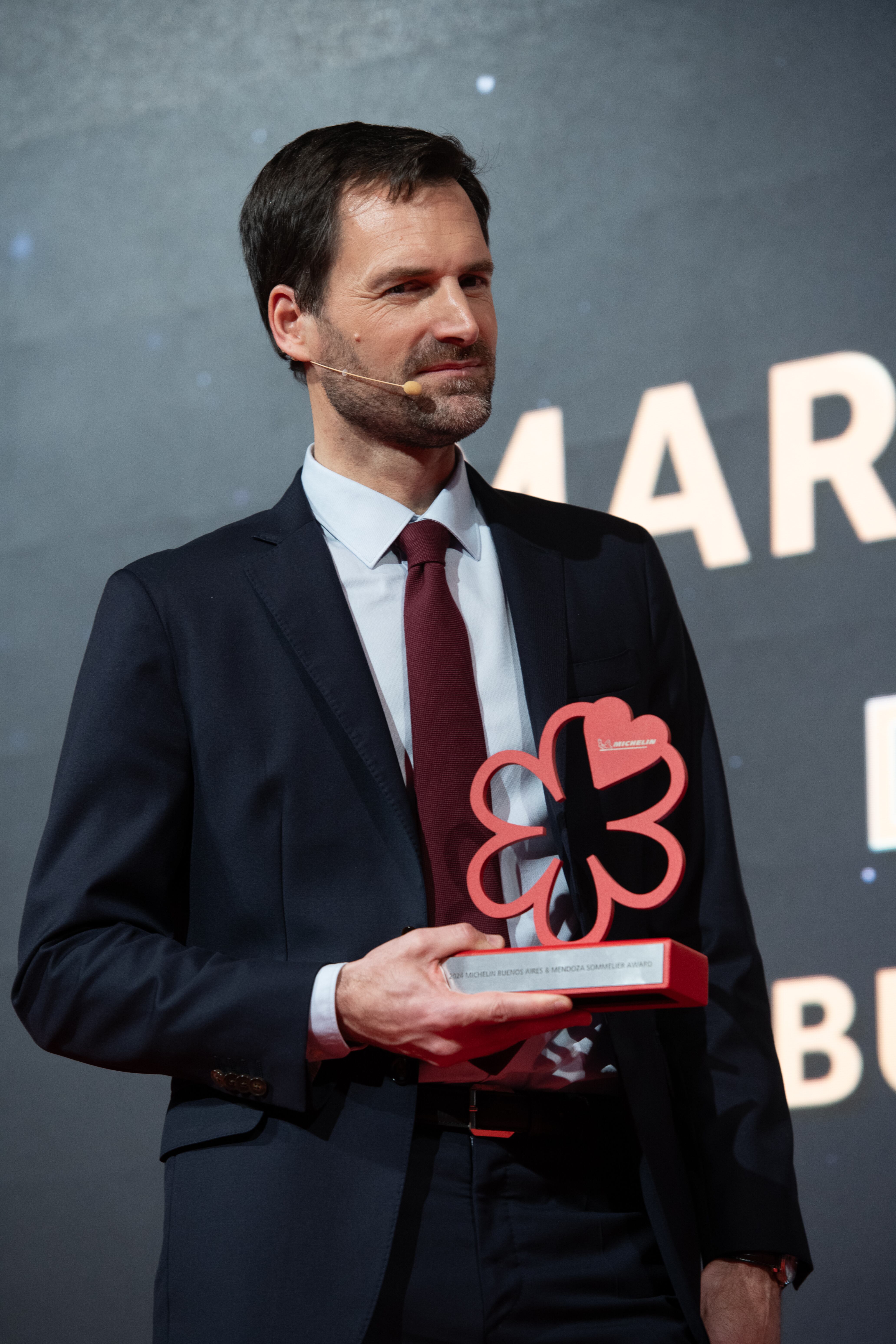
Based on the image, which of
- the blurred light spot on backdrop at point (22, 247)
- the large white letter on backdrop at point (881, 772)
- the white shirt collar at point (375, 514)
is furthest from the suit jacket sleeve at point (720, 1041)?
the blurred light spot on backdrop at point (22, 247)

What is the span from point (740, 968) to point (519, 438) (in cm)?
155

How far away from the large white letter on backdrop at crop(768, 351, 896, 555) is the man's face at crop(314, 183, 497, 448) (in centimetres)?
115

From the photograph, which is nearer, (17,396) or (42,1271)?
(42,1271)

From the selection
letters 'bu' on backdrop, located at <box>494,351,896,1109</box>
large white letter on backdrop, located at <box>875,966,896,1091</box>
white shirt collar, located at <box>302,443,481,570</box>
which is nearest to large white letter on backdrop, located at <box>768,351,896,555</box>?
letters 'bu' on backdrop, located at <box>494,351,896,1109</box>

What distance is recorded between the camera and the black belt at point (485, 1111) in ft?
4.25

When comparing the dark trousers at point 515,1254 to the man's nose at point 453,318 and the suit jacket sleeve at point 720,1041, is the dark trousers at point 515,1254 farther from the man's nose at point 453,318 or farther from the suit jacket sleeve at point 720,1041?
the man's nose at point 453,318

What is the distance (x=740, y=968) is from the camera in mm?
1479

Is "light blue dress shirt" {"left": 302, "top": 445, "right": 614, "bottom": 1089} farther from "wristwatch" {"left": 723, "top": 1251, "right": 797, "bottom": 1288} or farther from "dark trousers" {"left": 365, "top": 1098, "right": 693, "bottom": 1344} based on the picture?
"wristwatch" {"left": 723, "top": 1251, "right": 797, "bottom": 1288}

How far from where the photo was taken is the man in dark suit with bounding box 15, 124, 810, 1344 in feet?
4.15

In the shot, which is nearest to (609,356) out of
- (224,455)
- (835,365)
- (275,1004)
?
(835,365)

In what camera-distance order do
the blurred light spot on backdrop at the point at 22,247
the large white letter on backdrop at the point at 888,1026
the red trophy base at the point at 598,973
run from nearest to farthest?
the red trophy base at the point at 598,973
the large white letter on backdrop at the point at 888,1026
the blurred light spot on backdrop at the point at 22,247

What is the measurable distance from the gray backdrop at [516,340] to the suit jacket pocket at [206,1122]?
4.75 feet

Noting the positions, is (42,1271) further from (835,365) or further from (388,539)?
(835,365)

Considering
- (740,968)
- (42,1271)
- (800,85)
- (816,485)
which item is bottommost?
(42,1271)
